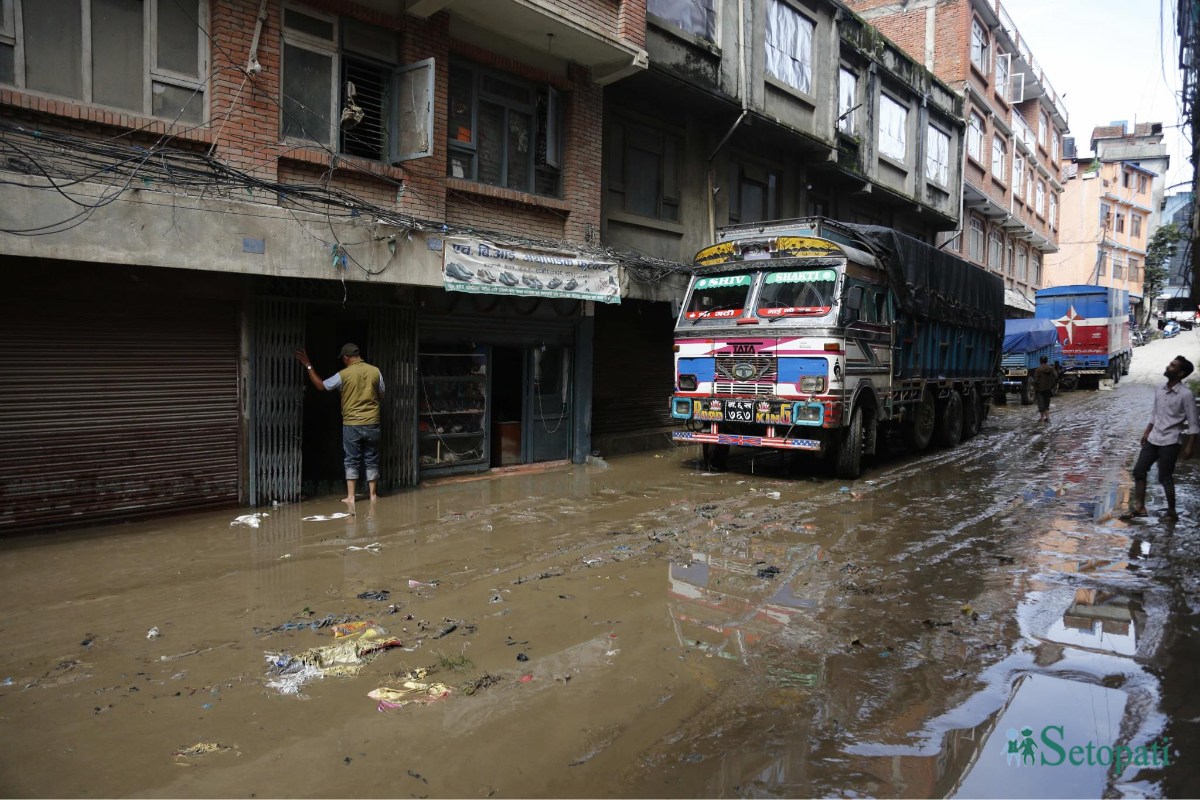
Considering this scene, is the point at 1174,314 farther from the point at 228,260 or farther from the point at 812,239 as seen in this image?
the point at 228,260

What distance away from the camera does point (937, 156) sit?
25.2 meters

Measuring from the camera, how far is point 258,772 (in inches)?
131

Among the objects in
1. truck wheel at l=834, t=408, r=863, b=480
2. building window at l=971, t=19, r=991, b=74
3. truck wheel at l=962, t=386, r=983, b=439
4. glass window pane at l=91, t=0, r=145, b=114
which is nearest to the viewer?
glass window pane at l=91, t=0, r=145, b=114

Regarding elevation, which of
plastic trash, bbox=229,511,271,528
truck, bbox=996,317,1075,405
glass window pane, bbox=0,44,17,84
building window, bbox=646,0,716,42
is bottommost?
plastic trash, bbox=229,511,271,528

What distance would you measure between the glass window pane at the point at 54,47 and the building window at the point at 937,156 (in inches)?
900

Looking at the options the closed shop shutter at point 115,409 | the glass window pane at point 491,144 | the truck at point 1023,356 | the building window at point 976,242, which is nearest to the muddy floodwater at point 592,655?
the closed shop shutter at point 115,409

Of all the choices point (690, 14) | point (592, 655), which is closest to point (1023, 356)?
point (690, 14)

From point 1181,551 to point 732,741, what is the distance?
5.93 meters

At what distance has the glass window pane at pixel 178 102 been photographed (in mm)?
7945

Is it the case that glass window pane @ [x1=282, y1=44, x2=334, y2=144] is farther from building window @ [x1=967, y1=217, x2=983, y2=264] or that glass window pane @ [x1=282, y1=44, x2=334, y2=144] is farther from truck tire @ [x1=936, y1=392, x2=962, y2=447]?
building window @ [x1=967, y1=217, x2=983, y2=264]

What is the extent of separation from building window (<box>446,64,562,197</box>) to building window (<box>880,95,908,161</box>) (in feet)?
43.4

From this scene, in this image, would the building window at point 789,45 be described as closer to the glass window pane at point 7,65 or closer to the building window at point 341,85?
the building window at point 341,85

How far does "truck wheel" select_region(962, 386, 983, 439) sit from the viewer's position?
54.3 feet

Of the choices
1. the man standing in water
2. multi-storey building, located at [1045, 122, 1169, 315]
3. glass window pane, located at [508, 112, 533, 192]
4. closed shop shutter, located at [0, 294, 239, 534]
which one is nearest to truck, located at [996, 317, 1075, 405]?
glass window pane, located at [508, 112, 533, 192]
